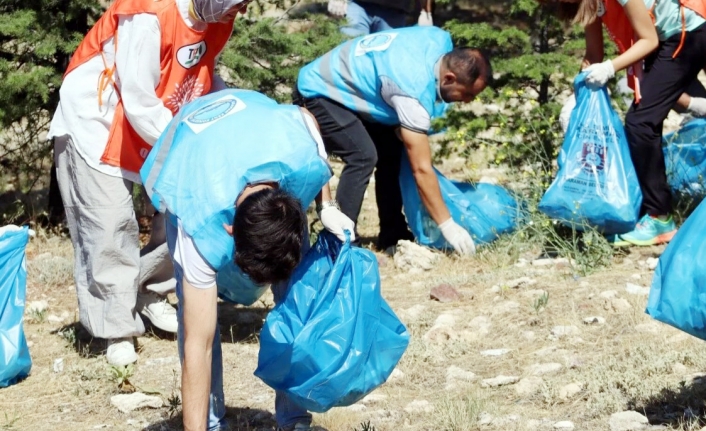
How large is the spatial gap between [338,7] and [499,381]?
3525 millimetres

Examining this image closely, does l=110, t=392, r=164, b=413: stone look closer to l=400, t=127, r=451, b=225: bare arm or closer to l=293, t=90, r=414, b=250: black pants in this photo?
l=293, t=90, r=414, b=250: black pants

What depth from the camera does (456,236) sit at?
220 inches

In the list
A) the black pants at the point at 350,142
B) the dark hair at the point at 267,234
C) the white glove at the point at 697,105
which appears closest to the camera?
the dark hair at the point at 267,234

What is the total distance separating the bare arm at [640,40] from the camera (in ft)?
17.0

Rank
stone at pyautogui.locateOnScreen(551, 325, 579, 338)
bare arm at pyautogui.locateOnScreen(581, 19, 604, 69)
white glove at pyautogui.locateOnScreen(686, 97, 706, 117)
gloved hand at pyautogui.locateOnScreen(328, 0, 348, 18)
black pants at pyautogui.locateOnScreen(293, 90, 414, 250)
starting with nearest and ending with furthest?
1. stone at pyautogui.locateOnScreen(551, 325, 579, 338)
2. black pants at pyautogui.locateOnScreen(293, 90, 414, 250)
3. bare arm at pyautogui.locateOnScreen(581, 19, 604, 69)
4. white glove at pyautogui.locateOnScreen(686, 97, 706, 117)
5. gloved hand at pyautogui.locateOnScreen(328, 0, 348, 18)

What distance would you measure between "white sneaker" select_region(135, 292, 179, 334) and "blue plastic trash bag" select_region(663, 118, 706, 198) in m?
2.76

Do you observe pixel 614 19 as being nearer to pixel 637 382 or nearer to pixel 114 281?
pixel 637 382

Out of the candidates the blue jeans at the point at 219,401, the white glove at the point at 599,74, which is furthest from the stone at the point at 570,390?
the white glove at the point at 599,74

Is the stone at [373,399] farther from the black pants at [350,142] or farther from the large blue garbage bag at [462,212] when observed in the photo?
the large blue garbage bag at [462,212]

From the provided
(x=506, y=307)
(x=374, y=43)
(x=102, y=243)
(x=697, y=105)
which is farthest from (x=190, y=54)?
(x=697, y=105)

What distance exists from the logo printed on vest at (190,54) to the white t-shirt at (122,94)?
3.3 inches

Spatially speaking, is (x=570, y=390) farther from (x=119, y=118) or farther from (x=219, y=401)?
(x=119, y=118)

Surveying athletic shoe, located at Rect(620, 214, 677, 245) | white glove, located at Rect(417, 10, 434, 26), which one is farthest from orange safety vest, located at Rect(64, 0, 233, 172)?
white glove, located at Rect(417, 10, 434, 26)

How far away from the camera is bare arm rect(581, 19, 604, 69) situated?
5577mm
